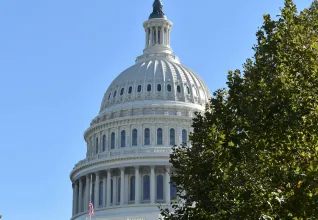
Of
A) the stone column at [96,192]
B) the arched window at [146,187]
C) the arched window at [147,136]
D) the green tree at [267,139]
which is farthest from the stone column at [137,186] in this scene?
the green tree at [267,139]

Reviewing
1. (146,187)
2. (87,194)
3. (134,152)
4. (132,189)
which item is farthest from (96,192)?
(134,152)

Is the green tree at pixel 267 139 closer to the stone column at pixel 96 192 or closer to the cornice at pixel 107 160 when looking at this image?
the cornice at pixel 107 160

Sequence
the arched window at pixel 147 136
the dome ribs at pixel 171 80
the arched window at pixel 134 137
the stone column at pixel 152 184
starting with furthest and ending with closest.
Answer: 1. the dome ribs at pixel 171 80
2. the arched window at pixel 134 137
3. the arched window at pixel 147 136
4. the stone column at pixel 152 184

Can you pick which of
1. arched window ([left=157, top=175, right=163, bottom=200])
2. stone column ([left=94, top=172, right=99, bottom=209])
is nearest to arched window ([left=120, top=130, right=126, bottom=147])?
stone column ([left=94, top=172, right=99, bottom=209])

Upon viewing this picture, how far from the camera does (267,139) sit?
113ft

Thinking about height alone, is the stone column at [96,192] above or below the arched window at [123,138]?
below

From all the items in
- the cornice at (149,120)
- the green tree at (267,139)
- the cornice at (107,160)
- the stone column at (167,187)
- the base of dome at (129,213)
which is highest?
the cornice at (149,120)

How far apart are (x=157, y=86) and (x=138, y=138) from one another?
9106 mm

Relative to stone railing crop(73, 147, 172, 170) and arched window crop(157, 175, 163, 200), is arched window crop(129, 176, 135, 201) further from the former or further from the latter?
stone railing crop(73, 147, 172, 170)

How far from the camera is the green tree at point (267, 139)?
3155 centimetres

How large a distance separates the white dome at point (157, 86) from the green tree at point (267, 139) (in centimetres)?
7356

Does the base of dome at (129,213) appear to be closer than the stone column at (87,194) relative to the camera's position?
Yes

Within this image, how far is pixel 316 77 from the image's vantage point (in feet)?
110

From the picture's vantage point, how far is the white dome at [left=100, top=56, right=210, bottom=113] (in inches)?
4483
